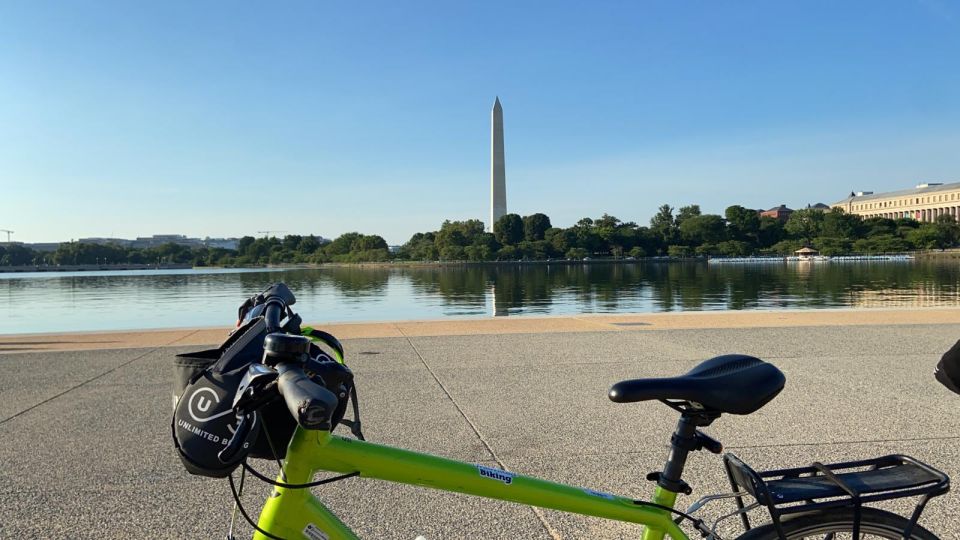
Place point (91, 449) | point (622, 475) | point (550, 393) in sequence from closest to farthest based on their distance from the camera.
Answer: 1. point (622, 475)
2. point (91, 449)
3. point (550, 393)

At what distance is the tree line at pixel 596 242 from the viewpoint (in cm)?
14088

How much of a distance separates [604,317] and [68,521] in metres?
10.8

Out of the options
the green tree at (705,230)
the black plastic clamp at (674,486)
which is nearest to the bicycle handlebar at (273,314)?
the black plastic clamp at (674,486)

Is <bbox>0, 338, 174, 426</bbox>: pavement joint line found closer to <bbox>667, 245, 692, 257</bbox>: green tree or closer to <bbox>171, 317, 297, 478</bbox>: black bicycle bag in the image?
<bbox>171, 317, 297, 478</bbox>: black bicycle bag

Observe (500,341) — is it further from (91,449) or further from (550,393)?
(91,449)

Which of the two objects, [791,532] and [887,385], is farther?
[887,385]

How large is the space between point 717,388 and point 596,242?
159m

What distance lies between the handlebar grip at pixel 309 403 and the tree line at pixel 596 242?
12760 centimetres

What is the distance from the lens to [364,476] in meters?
1.59

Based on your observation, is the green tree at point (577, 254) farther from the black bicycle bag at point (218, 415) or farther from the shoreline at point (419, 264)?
the black bicycle bag at point (218, 415)

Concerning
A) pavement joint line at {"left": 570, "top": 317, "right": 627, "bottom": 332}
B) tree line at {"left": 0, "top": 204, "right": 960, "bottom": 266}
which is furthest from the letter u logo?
tree line at {"left": 0, "top": 204, "right": 960, "bottom": 266}

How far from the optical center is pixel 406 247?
570 ft

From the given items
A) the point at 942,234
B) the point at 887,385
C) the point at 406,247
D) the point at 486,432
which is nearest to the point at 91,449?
the point at 486,432

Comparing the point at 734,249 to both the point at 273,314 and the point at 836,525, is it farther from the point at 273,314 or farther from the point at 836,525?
the point at 273,314
